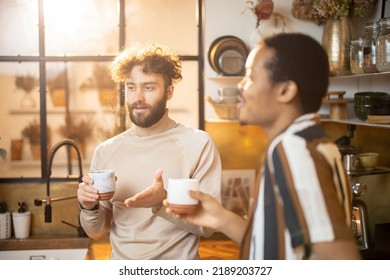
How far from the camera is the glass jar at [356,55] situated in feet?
5.66

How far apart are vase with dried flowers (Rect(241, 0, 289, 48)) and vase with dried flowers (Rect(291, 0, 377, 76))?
60 millimetres

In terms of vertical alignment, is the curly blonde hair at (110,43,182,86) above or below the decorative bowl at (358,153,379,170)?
above

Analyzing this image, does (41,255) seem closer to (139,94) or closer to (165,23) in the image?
(139,94)

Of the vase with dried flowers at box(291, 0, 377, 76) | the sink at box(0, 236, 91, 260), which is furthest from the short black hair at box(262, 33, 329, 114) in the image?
the sink at box(0, 236, 91, 260)

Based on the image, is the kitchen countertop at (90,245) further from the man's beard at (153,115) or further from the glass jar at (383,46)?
the glass jar at (383,46)

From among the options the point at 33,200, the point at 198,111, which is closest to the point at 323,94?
the point at 198,111

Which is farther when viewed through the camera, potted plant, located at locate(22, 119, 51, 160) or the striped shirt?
potted plant, located at locate(22, 119, 51, 160)

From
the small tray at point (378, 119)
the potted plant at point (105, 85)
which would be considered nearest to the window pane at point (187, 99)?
the potted plant at point (105, 85)

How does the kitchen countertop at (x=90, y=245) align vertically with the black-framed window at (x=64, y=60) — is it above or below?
below

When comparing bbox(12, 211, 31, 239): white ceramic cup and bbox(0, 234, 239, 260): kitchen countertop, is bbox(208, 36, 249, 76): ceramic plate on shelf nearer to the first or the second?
bbox(0, 234, 239, 260): kitchen countertop

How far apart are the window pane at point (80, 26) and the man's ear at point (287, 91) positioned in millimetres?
648

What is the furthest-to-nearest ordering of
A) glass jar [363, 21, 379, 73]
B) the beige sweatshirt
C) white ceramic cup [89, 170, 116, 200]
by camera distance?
glass jar [363, 21, 379, 73], the beige sweatshirt, white ceramic cup [89, 170, 116, 200]

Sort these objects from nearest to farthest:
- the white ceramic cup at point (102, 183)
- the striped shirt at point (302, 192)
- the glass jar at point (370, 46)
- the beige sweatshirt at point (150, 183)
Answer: the striped shirt at point (302, 192) < the white ceramic cup at point (102, 183) < the beige sweatshirt at point (150, 183) < the glass jar at point (370, 46)

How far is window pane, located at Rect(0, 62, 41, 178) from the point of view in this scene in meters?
1.78
